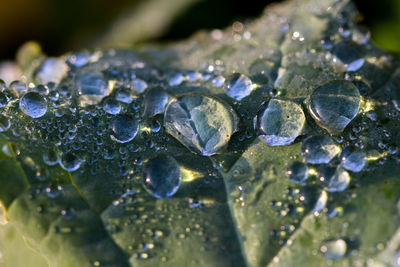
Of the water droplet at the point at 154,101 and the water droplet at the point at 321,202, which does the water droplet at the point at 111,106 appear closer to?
the water droplet at the point at 154,101

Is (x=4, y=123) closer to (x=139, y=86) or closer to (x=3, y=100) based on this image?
(x=3, y=100)

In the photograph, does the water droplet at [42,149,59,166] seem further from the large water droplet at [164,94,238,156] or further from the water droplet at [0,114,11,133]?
the large water droplet at [164,94,238,156]

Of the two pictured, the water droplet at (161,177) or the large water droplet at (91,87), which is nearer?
the water droplet at (161,177)

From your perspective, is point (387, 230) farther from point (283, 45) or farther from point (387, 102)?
point (283, 45)

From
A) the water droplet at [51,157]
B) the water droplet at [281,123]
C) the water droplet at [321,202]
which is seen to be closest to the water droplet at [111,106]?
the water droplet at [51,157]

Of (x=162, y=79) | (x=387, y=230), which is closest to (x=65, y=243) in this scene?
(x=162, y=79)

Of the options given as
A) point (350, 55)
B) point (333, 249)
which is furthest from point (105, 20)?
point (333, 249)
